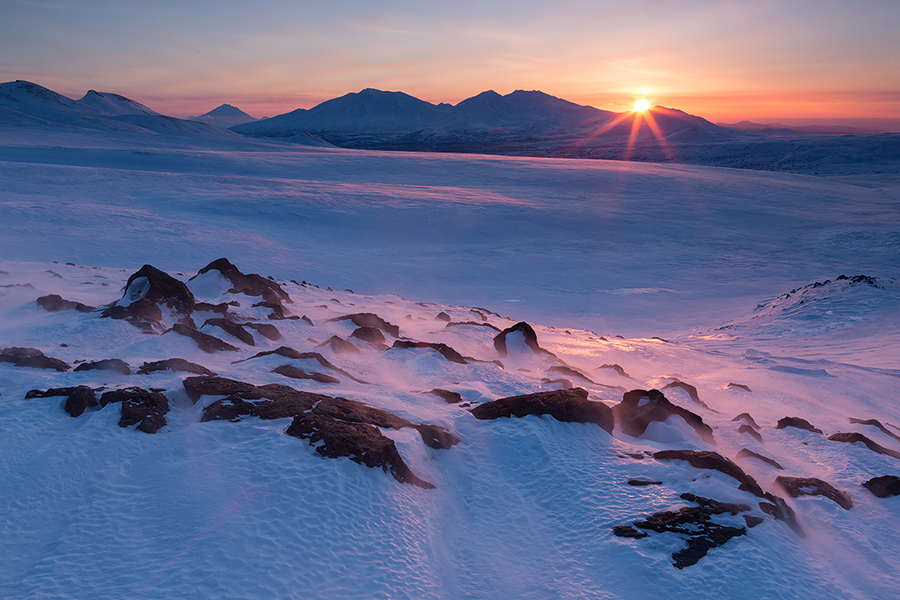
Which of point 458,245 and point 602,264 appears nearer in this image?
point 602,264

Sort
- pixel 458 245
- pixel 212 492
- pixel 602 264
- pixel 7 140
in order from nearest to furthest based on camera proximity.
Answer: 1. pixel 212 492
2. pixel 602 264
3. pixel 458 245
4. pixel 7 140

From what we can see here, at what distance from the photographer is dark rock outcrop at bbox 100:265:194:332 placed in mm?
7042

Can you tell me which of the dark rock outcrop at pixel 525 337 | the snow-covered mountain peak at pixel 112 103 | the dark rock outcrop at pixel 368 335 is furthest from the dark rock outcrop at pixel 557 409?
Answer: the snow-covered mountain peak at pixel 112 103

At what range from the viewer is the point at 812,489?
4.75m

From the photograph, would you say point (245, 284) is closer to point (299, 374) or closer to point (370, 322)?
point (370, 322)

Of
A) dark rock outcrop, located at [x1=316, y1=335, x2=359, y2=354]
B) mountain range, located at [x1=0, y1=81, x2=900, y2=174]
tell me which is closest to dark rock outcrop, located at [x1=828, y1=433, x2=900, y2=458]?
dark rock outcrop, located at [x1=316, y1=335, x2=359, y2=354]

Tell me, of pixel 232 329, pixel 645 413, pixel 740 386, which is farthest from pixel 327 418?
pixel 740 386

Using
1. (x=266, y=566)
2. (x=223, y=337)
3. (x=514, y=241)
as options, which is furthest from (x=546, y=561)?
(x=514, y=241)

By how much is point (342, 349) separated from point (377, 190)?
25805 millimetres

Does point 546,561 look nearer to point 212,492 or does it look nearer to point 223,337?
point 212,492

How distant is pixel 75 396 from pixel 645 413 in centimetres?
524

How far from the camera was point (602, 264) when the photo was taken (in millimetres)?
21953

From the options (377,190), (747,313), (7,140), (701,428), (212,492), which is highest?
(7,140)

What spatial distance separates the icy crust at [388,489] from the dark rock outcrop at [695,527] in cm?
1
